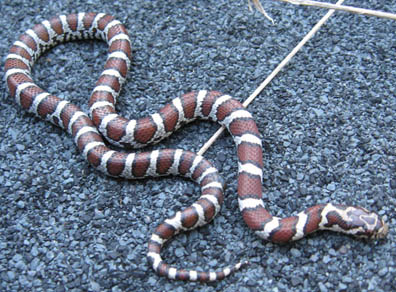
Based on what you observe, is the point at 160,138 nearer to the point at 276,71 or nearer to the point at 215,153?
the point at 215,153

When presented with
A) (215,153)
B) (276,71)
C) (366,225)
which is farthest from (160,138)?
(366,225)

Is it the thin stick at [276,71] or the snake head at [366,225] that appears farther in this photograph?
the thin stick at [276,71]

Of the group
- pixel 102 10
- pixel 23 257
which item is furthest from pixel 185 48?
pixel 23 257

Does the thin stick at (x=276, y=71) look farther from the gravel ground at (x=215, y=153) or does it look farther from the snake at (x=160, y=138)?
the snake at (x=160, y=138)

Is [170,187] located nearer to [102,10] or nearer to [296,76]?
[296,76]

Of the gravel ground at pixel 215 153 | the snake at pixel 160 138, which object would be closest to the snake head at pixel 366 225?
the snake at pixel 160 138

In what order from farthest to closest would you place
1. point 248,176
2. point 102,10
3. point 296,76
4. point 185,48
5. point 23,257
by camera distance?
point 102,10, point 185,48, point 296,76, point 248,176, point 23,257
